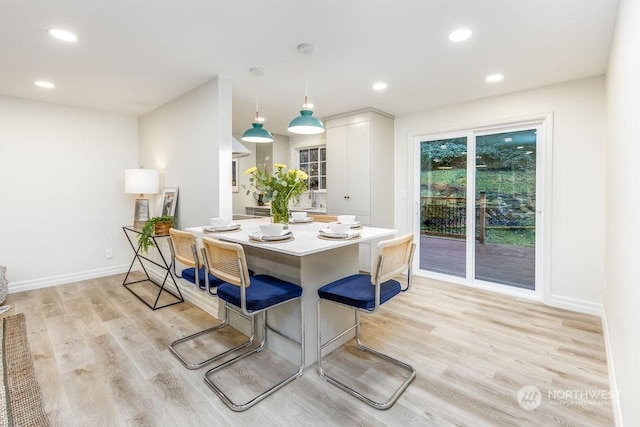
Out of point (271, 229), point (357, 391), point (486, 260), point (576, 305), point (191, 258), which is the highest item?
point (271, 229)

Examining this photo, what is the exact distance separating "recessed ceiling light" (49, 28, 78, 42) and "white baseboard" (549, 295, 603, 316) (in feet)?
16.3

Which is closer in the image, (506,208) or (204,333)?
(204,333)

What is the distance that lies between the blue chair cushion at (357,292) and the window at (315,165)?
3.89 meters

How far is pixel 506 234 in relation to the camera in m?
3.82

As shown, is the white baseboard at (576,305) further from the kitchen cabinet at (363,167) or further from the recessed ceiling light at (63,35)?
the recessed ceiling light at (63,35)

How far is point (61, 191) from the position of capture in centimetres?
416

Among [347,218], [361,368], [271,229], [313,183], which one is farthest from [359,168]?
[361,368]

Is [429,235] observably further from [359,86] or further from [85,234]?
[85,234]

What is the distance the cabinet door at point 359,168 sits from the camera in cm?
436

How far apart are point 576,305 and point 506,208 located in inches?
47.9

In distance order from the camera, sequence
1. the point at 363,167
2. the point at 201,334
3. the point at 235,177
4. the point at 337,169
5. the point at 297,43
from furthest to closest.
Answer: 1. the point at 235,177
2. the point at 337,169
3. the point at 363,167
4. the point at 201,334
5. the point at 297,43

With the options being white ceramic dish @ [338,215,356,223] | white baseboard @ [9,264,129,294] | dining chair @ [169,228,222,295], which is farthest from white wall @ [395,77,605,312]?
white baseboard @ [9,264,129,294]

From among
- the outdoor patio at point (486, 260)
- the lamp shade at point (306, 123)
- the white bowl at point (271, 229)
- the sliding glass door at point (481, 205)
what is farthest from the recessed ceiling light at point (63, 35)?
the outdoor patio at point (486, 260)

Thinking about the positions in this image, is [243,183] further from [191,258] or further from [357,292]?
[357,292]
